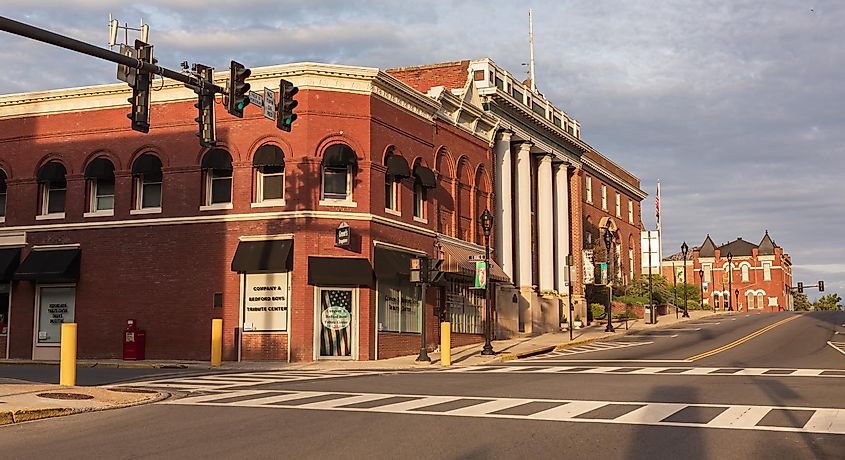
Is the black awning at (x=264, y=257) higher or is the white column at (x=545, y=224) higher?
the white column at (x=545, y=224)

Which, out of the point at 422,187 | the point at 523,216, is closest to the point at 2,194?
the point at 422,187

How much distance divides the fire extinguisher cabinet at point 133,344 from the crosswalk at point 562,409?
1587 centimetres

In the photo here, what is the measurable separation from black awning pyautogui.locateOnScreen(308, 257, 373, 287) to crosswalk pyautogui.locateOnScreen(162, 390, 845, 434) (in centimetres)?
1350

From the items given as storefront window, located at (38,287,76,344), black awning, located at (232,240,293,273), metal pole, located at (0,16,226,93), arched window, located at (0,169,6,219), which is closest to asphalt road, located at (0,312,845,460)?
metal pole, located at (0,16,226,93)

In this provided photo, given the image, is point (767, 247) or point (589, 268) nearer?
point (589, 268)

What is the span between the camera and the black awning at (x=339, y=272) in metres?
31.6

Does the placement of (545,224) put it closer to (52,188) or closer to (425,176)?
(425,176)

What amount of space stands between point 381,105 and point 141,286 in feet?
37.9

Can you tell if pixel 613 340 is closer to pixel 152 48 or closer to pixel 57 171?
pixel 57 171

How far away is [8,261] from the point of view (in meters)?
35.6

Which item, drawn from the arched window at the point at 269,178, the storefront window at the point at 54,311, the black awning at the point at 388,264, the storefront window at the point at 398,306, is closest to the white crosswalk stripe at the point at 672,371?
the black awning at the point at 388,264

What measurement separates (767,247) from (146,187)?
426 ft

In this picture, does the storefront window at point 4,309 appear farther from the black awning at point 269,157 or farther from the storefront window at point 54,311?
the black awning at point 269,157

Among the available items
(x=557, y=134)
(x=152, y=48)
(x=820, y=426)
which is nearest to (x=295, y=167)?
(x=152, y=48)
